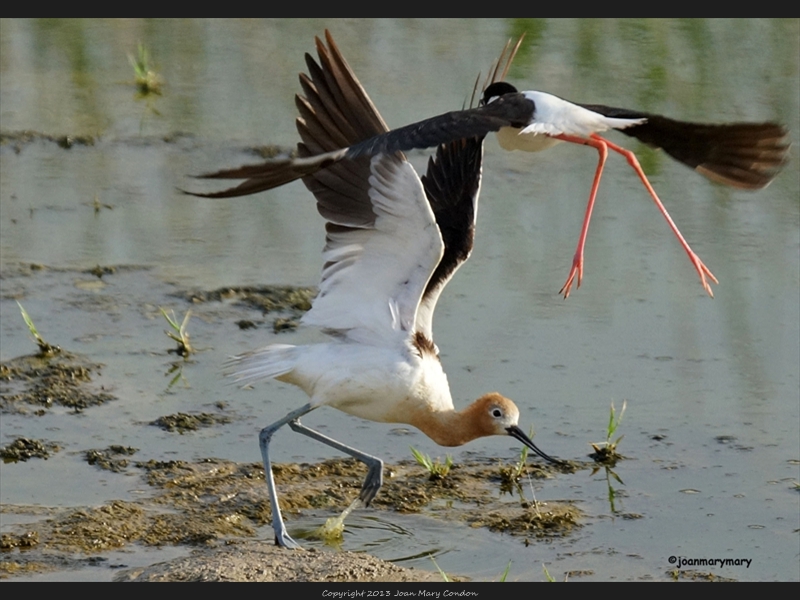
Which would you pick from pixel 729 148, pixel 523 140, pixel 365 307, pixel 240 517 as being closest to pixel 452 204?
pixel 523 140

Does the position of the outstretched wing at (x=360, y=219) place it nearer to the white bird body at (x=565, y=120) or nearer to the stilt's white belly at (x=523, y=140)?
the white bird body at (x=565, y=120)

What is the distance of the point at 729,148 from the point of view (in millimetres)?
5824

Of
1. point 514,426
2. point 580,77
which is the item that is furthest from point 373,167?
point 580,77

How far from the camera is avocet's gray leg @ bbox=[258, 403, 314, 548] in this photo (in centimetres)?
545

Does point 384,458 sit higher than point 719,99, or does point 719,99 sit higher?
point 719,99

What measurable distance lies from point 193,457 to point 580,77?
5112 millimetres

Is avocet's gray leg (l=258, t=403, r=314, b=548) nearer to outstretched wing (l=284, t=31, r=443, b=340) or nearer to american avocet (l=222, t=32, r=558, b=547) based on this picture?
american avocet (l=222, t=32, r=558, b=547)

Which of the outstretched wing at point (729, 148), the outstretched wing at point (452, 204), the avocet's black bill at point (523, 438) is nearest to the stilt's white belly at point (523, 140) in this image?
the outstretched wing at point (452, 204)

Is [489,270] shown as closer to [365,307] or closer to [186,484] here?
[365,307]

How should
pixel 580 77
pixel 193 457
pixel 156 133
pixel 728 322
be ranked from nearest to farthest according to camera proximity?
pixel 193 457 → pixel 728 322 → pixel 156 133 → pixel 580 77

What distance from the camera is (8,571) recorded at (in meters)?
5.20

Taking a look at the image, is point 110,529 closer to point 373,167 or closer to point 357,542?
point 357,542

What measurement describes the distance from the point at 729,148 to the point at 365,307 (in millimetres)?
1564

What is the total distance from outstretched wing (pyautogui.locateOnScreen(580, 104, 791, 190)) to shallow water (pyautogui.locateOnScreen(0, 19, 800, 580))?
1.26 m
